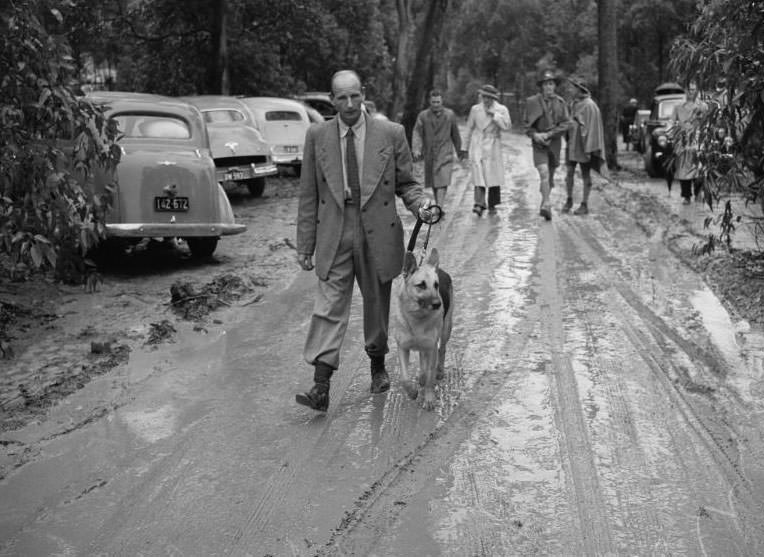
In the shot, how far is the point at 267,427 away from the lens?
607cm

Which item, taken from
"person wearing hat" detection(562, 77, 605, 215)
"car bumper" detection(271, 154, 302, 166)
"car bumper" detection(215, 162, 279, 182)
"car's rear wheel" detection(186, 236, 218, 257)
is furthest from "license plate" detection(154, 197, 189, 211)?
"car bumper" detection(271, 154, 302, 166)

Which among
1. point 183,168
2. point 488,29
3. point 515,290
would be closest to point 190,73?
point 183,168

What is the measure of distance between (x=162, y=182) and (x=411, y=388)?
558 cm

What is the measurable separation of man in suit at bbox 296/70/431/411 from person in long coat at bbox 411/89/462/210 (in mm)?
8682

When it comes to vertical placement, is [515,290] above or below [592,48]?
below

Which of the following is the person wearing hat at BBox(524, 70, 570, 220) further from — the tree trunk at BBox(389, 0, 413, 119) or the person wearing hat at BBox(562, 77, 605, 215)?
the tree trunk at BBox(389, 0, 413, 119)

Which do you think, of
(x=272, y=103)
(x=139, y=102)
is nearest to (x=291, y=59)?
(x=272, y=103)

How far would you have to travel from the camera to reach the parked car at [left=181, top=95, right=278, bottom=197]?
59.4 feet

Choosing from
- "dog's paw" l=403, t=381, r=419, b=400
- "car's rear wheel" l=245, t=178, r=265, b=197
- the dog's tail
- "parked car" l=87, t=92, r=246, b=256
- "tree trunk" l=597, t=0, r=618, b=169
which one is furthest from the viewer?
"tree trunk" l=597, t=0, r=618, b=169

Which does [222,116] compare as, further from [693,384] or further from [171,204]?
[693,384]

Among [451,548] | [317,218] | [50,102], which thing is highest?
[50,102]

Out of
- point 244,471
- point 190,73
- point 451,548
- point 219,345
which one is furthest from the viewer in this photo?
point 190,73

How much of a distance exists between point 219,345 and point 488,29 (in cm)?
6113

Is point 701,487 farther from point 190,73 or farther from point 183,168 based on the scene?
point 190,73
